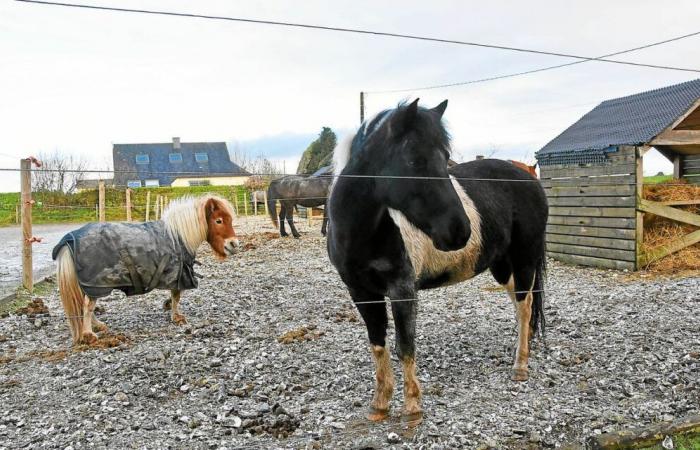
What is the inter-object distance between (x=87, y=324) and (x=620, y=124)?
31.5 feet

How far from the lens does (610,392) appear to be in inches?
145

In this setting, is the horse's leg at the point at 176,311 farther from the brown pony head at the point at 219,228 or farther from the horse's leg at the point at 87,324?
the horse's leg at the point at 87,324

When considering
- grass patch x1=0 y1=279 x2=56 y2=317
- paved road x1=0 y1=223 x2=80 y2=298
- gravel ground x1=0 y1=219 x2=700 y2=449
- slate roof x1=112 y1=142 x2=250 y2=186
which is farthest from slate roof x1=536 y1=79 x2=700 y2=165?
slate roof x1=112 y1=142 x2=250 y2=186

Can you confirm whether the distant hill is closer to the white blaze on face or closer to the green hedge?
the green hedge

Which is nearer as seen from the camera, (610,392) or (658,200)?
(610,392)

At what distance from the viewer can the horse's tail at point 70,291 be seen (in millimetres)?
5043

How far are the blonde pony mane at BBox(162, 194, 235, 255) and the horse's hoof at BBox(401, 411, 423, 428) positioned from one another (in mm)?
3452

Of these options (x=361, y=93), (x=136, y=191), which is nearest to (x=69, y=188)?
(x=136, y=191)

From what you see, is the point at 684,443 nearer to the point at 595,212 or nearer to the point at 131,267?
the point at 131,267

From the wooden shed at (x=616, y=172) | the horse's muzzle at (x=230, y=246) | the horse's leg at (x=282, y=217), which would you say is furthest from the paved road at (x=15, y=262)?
the wooden shed at (x=616, y=172)

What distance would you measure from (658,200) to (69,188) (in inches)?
830

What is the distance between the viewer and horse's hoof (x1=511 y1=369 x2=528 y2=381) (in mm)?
3979

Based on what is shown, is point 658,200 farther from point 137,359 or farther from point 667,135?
point 137,359

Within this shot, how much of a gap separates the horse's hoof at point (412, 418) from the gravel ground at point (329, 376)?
0.08 m
